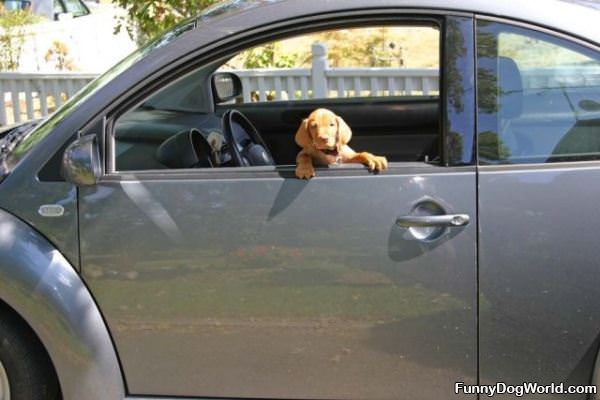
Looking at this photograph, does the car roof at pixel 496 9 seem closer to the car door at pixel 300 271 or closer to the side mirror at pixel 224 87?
the car door at pixel 300 271

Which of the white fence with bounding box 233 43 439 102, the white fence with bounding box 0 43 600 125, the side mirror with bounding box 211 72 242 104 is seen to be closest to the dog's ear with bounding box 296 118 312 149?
the side mirror with bounding box 211 72 242 104

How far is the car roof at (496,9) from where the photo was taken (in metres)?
2.32

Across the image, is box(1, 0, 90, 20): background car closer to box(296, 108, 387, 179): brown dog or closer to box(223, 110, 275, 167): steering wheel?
box(223, 110, 275, 167): steering wheel

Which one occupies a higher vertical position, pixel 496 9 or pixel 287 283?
pixel 496 9

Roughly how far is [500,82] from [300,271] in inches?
Result: 34.8

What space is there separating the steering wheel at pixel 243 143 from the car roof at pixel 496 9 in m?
0.63

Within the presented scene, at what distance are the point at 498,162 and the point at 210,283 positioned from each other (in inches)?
39.7

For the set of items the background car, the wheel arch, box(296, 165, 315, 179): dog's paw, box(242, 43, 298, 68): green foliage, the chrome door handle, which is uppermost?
the background car

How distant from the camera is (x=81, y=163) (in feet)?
7.80

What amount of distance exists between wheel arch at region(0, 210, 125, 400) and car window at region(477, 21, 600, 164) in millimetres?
1399

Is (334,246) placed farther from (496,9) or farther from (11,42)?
(11,42)

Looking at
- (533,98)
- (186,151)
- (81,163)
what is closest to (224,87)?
(186,151)

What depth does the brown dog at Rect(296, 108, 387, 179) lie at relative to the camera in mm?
2420

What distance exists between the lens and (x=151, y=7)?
6.73 meters
